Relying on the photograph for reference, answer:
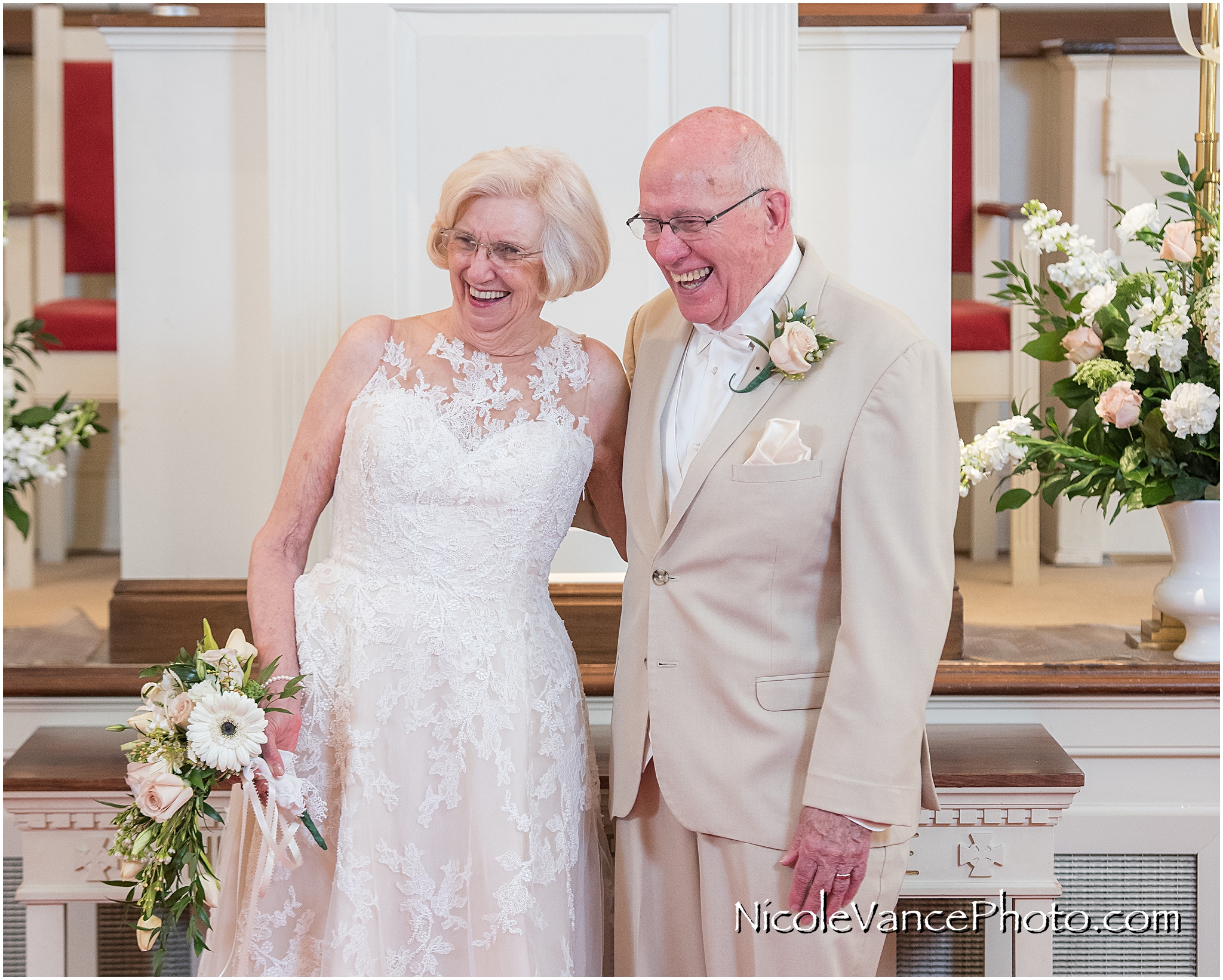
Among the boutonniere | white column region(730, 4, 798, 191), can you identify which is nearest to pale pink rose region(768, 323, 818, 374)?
the boutonniere

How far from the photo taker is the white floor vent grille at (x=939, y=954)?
8.82 ft

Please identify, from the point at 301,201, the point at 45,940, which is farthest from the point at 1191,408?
the point at 45,940

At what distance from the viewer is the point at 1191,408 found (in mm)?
2244

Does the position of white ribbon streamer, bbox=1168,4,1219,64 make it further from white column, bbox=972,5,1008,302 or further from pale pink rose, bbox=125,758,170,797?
pale pink rose, bbox=125,758,170,797

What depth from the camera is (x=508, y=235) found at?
185cm

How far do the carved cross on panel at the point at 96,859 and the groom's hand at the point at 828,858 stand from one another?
1.43 meters

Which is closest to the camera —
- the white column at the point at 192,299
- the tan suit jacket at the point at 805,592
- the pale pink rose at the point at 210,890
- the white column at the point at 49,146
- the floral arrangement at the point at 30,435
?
the tan suit jacket at the point at 805,592

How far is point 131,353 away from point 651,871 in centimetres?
171

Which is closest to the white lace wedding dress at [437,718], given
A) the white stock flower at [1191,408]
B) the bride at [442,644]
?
the bride at [442,644]

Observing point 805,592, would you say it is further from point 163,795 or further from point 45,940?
point 45,940

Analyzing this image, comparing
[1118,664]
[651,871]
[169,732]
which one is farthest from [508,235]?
[1118,664]

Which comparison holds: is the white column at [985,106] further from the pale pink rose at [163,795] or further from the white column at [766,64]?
the pale pink rose at [163,795]

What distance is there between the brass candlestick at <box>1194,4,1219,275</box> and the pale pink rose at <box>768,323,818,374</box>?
1257 millimetres

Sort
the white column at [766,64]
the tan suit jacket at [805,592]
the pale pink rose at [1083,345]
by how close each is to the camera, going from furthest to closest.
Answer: the white column at [766,64] → the pale pink rose at [1083,345] → the tan suit jacket at [805,592]
